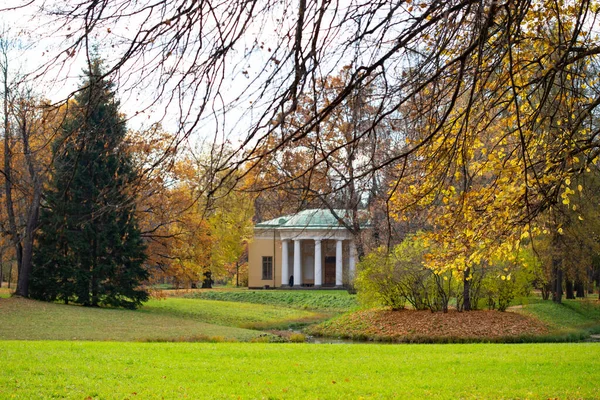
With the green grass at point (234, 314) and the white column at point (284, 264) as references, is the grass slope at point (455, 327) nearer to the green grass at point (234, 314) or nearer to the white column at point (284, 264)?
the green grass at point (234, 314)

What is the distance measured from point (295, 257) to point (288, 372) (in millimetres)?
35875

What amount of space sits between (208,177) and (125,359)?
802 centimetres

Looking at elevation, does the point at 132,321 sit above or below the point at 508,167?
below

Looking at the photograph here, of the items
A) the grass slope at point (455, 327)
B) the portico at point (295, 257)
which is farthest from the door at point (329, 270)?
the grass slope at point (455, 327)

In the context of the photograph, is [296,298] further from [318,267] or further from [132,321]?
[132,321]

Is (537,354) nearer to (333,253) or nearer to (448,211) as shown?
(448,211)

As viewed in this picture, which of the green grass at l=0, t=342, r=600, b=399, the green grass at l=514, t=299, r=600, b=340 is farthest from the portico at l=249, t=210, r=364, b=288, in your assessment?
the green grass at l=0, t=342, r=600, b=399

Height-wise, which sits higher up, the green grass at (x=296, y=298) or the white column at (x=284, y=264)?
the white column at (x=284, y=264)

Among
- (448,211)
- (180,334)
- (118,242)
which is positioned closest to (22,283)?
(118,242)

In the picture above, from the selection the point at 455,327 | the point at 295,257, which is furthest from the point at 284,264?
the point at 455,327

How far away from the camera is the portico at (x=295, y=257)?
45.8 metres

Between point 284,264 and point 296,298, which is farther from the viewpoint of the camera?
point 284,264

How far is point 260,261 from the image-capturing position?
4741 centimetres

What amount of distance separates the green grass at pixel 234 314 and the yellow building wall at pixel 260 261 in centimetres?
1356
